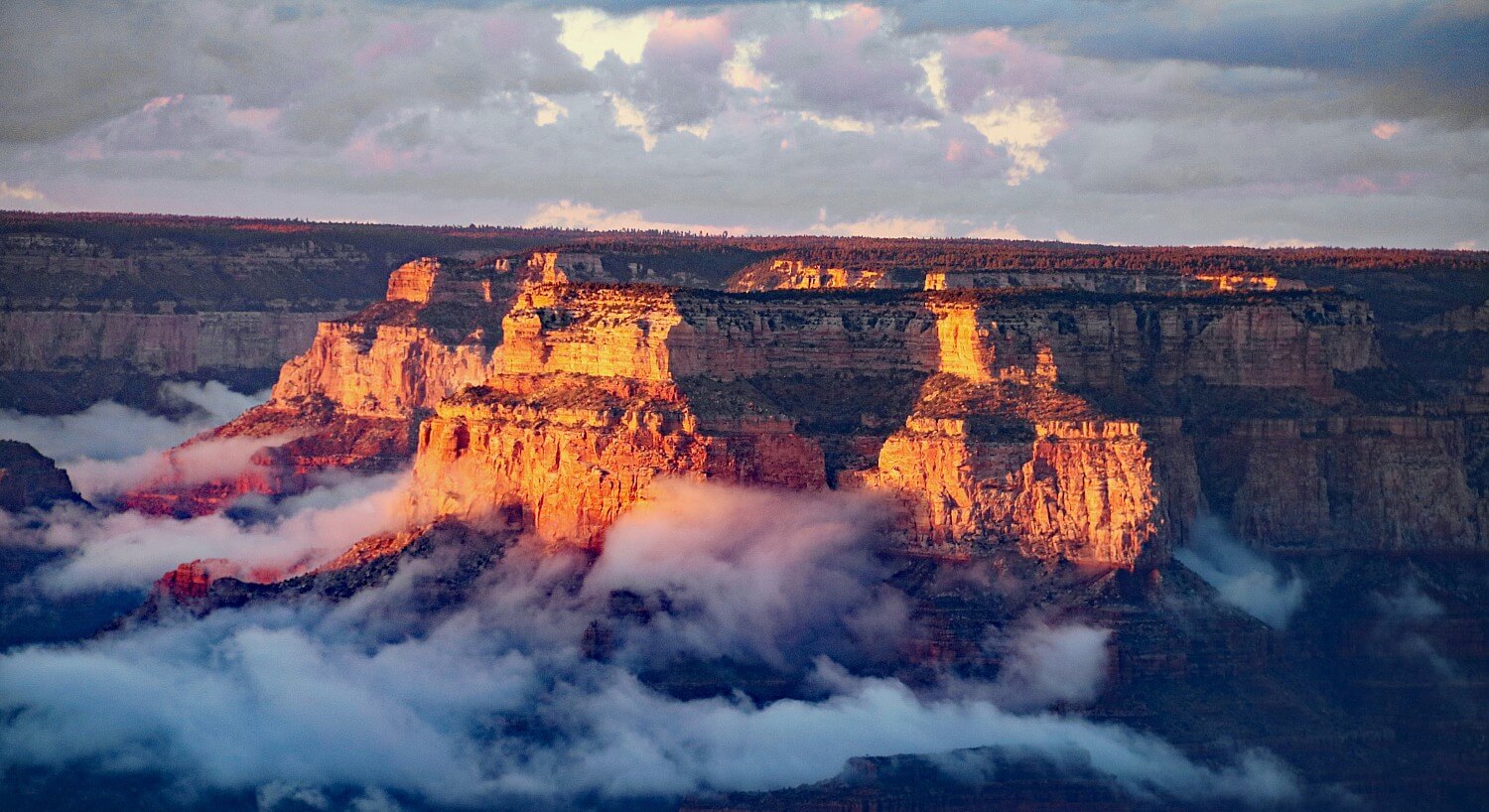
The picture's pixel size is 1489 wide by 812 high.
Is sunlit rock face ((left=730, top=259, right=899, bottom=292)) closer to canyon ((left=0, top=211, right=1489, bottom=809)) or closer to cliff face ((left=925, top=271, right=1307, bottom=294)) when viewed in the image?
cliff face ((left=925, top=271, right=1307, bottom=294))

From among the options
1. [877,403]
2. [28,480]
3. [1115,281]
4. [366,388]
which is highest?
[1115,281]

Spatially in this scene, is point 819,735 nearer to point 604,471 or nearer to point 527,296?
point 604,471

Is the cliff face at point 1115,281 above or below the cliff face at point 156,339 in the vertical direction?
above

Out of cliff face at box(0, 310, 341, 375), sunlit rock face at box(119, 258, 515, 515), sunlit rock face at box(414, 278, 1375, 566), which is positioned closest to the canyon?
sunlit rock face at box(414, 278, 1375, 566)

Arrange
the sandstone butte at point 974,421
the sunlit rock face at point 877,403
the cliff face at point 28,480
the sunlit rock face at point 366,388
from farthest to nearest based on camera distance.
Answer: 1. the sunlit rock face at point 366,388
2. the cliff face at point 28,480
3. the sandstone butte at point 974,421
4. the sunlit rock face at point 877,403

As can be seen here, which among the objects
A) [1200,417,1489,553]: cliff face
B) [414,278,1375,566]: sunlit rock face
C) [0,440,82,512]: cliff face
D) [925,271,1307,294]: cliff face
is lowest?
[0,440,82,512]: cliff face

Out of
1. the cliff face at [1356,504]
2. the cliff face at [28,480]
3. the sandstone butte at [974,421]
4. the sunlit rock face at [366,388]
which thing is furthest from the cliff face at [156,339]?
the cliff face at [1356,504]

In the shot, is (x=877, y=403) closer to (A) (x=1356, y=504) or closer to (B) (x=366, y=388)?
(A) (x=1356, y=504)

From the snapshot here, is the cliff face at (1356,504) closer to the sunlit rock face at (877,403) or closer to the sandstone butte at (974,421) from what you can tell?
the sandstone butte at (974,421)

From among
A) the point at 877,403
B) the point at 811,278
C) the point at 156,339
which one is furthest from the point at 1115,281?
the point at 156,339

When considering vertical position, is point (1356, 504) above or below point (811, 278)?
below
